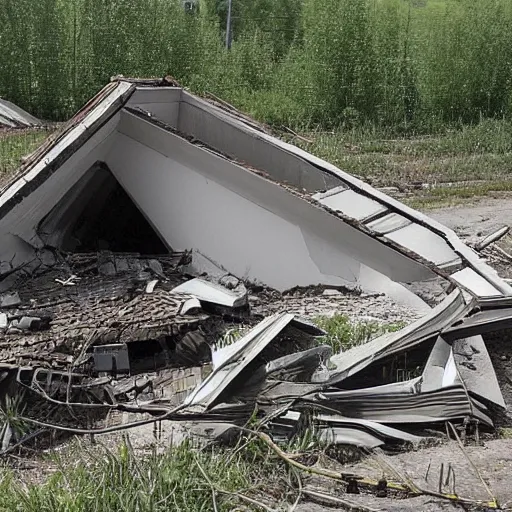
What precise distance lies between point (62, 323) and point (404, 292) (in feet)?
7.52

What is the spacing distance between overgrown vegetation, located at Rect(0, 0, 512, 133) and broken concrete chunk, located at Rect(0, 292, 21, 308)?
9096mm

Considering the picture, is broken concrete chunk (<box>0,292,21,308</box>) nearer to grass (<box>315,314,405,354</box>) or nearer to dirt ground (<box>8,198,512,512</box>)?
dirt ground (<box>8,198,512,512</box>)

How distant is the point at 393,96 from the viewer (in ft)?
46.2

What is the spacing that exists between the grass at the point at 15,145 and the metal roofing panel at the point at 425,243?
5.64 metres

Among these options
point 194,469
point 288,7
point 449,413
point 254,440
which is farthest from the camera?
point 288,7

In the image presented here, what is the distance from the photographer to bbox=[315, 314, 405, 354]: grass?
4625 millimetres

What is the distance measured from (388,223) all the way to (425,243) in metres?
0.31

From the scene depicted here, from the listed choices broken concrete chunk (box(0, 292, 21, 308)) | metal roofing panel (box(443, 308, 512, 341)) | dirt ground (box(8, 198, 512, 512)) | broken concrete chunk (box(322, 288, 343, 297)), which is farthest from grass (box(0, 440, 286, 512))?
broken concrete chunk (box(322, 288, 343, 297))

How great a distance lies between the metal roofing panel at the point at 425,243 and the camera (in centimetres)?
530

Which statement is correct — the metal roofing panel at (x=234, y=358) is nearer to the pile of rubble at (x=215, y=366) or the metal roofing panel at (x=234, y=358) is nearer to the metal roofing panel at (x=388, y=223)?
the pile of rubble at (x=215, y=366)

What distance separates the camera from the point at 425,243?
544 cm

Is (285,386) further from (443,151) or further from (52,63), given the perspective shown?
(52,63)

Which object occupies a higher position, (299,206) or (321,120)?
(299,206)

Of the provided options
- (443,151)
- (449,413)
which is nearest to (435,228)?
(449,413)
